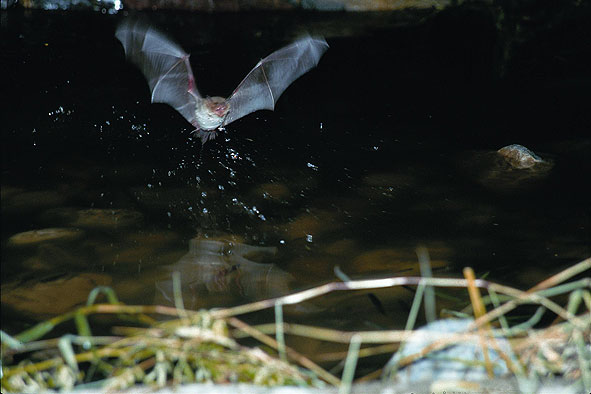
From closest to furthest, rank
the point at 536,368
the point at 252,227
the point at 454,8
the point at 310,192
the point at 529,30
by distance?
the point at 536,368 → the point at 252,227 → the point at 310,192 → the point at 529,30 → the point at 454,8

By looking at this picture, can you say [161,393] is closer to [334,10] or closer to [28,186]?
[28,186]

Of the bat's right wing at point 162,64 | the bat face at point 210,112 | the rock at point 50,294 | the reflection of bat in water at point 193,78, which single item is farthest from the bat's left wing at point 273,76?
the rock at point 50,294

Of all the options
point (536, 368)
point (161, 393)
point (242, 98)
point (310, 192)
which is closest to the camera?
point (161, 393)

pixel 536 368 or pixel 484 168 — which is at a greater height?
pixel 536 368

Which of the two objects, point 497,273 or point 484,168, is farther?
point 484,168

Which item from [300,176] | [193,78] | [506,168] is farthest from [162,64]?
[506,168]

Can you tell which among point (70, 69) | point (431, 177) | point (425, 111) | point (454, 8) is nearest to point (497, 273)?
point (431, 177)

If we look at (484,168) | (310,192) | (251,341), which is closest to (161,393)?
(251,341)

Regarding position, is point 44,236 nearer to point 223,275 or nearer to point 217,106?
point 223,275
